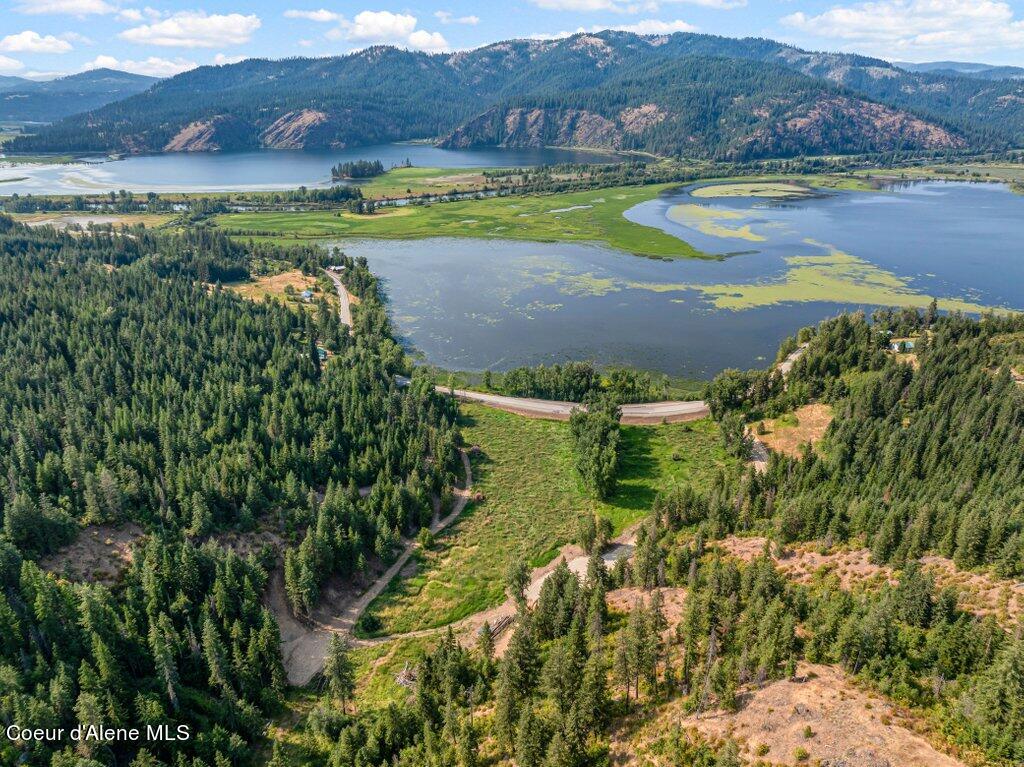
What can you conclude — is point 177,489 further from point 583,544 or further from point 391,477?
point 583,544

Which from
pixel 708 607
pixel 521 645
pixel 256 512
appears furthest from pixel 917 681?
pixel 256 512

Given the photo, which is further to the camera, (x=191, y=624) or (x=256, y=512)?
(x=256, y=512)

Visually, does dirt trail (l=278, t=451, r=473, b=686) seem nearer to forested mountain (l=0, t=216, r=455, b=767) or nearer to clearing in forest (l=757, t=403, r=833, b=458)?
forested mountain (l=0, t=216, r=455, b=767)

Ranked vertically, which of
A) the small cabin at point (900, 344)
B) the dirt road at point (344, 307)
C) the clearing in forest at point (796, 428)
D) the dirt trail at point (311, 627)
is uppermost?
the dirt road at point (344, 307)

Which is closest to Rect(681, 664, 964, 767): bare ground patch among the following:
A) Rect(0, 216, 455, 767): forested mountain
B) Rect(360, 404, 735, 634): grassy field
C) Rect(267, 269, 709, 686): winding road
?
Rect(267, 269, 709, 686): winding road

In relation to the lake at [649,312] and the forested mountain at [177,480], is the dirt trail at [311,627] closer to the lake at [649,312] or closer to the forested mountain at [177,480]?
the forested mountain at [177,480]

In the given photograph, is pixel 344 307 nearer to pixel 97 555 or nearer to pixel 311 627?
pixel 97 555

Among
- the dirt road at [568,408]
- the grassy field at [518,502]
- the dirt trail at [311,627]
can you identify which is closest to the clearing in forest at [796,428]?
the grassy field at [518,502]
